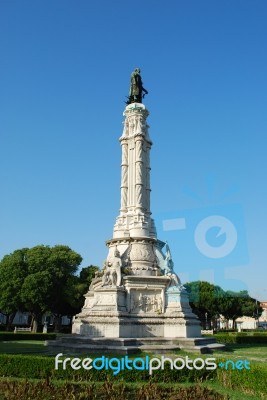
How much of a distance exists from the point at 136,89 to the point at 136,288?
18349 mm

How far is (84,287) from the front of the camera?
5038 centimetres

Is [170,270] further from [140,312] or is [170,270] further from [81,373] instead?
[81,373]

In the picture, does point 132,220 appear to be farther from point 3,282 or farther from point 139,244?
point 3,282

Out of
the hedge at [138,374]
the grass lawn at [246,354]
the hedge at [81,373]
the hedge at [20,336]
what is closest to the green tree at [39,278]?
the hedge at [20,336]

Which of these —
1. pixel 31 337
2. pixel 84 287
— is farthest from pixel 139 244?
pixel 84 287

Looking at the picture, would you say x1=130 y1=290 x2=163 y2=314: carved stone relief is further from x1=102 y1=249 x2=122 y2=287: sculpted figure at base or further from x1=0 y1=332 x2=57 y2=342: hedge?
x1=0 y1=332 x2=57 y2=342: hedge

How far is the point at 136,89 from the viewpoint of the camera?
37531mm

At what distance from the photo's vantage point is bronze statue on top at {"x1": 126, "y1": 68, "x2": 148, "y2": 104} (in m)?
37.4

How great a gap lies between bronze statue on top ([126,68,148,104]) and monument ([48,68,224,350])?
3.57 m

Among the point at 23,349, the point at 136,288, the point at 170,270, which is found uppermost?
the point at 170,270

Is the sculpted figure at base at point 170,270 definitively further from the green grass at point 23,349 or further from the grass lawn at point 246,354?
the green grass at point 23,349

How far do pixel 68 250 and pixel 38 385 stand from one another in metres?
42.2

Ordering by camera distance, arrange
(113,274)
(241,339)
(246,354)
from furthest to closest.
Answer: (241,339) → (113,274) → (246,354)

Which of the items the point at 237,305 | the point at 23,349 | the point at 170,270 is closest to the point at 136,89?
the point at 170,270
